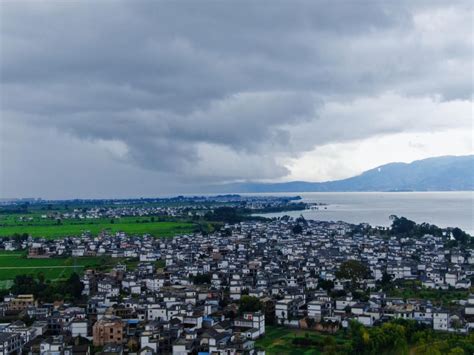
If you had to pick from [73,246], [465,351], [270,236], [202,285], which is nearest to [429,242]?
[270,236]

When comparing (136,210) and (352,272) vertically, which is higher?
(136,210)

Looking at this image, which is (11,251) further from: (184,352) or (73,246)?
(184,352)

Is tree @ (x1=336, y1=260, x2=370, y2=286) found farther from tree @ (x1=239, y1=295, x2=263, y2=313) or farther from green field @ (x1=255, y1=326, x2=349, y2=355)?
green field @ (x1=255, y1=326, x2=349, y2=355)

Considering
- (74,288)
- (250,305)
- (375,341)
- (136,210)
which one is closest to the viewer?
(375,341)

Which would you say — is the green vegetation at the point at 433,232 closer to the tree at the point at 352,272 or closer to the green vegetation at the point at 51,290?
the tree at the point at 352,272

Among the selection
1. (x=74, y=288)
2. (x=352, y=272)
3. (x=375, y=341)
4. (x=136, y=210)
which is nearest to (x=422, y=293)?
(x=352, y=272)

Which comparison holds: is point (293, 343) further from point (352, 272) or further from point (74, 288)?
point (74, 288)
